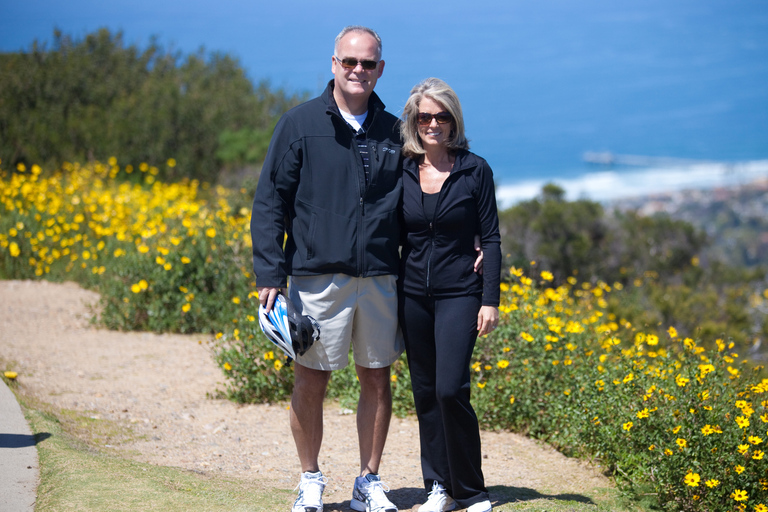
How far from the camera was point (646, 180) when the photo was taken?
116 feet

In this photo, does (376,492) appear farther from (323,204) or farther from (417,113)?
(417,113)

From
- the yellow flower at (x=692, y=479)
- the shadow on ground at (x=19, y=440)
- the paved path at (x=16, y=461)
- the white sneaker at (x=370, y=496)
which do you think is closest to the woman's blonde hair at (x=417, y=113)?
the white sneaker at (x=370, y=496)

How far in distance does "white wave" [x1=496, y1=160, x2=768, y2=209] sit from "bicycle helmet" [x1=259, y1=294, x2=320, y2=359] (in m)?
28.0

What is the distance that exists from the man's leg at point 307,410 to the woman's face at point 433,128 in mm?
1119

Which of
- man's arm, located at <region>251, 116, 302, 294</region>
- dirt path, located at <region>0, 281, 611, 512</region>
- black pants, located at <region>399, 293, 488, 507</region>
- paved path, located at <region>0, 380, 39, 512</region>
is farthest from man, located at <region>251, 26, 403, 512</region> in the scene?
paved path, located at <region>0, 380, 39, 512</region>

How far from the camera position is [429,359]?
3365mm

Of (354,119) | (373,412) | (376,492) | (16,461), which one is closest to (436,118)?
(354,119)

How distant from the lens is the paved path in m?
3.19

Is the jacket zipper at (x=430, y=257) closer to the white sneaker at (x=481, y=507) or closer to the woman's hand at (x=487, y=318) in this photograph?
the woman's hand at (x=487, y=318)

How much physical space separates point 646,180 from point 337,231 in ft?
113

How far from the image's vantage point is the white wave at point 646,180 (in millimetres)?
31938

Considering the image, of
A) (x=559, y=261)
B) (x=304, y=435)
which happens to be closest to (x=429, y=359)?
(x=304, y=435)

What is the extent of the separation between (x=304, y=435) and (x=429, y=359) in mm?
643

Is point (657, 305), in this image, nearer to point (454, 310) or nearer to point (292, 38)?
point (454, 310)
